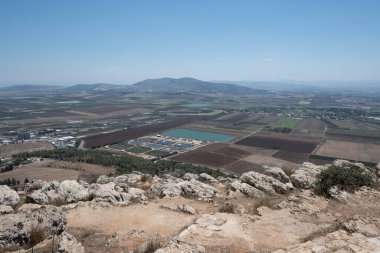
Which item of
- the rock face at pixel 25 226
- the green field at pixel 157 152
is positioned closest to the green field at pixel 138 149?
the green field at pixel 157 152

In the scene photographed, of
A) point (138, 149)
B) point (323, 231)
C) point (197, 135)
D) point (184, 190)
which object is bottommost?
point (138, 149)

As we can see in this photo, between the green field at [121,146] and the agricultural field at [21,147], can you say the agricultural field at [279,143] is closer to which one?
the green field at [121,146]

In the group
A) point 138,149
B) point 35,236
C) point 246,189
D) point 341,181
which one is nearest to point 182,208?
point 246,189

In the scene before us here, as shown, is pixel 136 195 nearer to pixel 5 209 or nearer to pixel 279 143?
pixel 5 209

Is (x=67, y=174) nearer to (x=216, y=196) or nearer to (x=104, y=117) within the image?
(x=216, y=196)

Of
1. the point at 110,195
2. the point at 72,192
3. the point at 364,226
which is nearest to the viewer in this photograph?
the point at 364,226

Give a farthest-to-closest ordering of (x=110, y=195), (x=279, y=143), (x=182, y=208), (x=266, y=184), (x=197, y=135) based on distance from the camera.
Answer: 1. (x=197, y=135)
2. (x=279, y=143)
3. (x=266, y=184)
4. (x=110, y=195)
5. (x=182, y=208)

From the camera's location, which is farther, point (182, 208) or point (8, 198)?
point (8, 198)

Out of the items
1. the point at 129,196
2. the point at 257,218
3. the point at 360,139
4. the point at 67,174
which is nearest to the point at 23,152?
the point at 67,174
